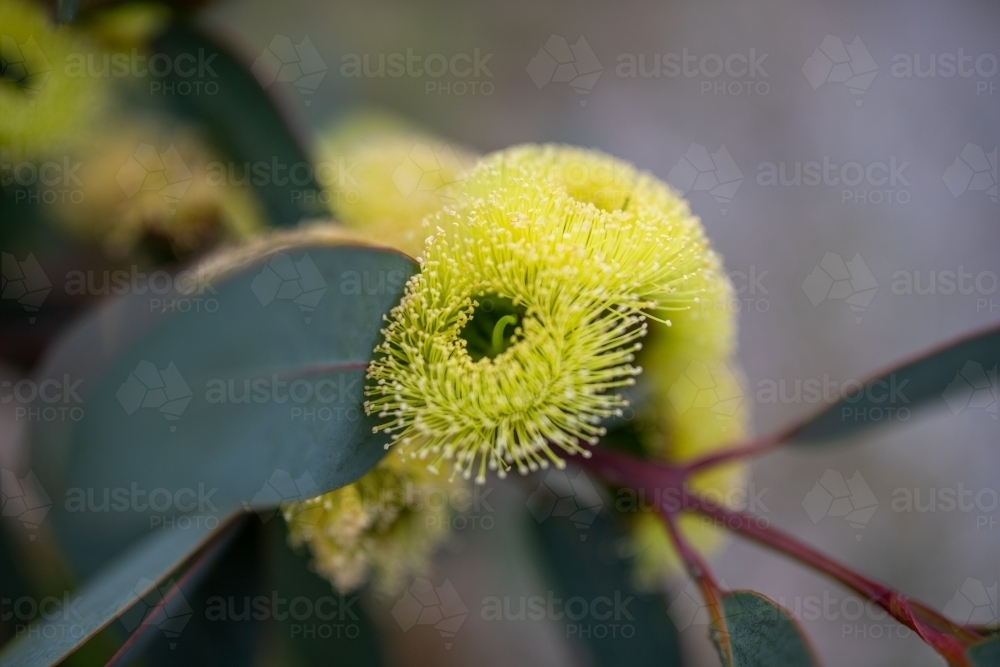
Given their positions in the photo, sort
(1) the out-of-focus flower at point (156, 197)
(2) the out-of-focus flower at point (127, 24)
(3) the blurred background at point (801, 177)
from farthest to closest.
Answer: (3) the blurred background at point (801, 177)
(1) the out-of-focus flower at point (156, 197)
(2) the out-of-focus flower at point (127, 24)

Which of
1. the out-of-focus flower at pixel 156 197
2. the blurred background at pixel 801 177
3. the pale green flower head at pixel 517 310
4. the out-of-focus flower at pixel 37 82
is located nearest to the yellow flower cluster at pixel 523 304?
the pale green flower head at pixel 517 310

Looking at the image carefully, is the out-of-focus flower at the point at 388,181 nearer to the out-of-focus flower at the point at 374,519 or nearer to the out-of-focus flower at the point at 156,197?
the out-of-focus flower at the point at 156,197

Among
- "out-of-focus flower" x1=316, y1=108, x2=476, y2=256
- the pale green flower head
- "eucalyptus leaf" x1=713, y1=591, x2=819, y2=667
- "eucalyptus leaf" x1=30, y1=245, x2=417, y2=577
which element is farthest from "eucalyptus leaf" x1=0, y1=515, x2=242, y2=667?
"eucalyptus leaf" x1=713, y1=591, x2=819, y2=667

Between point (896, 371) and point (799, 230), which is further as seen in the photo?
point (799, 230)

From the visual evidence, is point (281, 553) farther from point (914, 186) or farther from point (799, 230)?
point (914, 186)

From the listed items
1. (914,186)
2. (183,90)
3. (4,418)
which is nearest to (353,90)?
(183,90)

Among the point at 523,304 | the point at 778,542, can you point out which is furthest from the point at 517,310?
the point at 778,542
